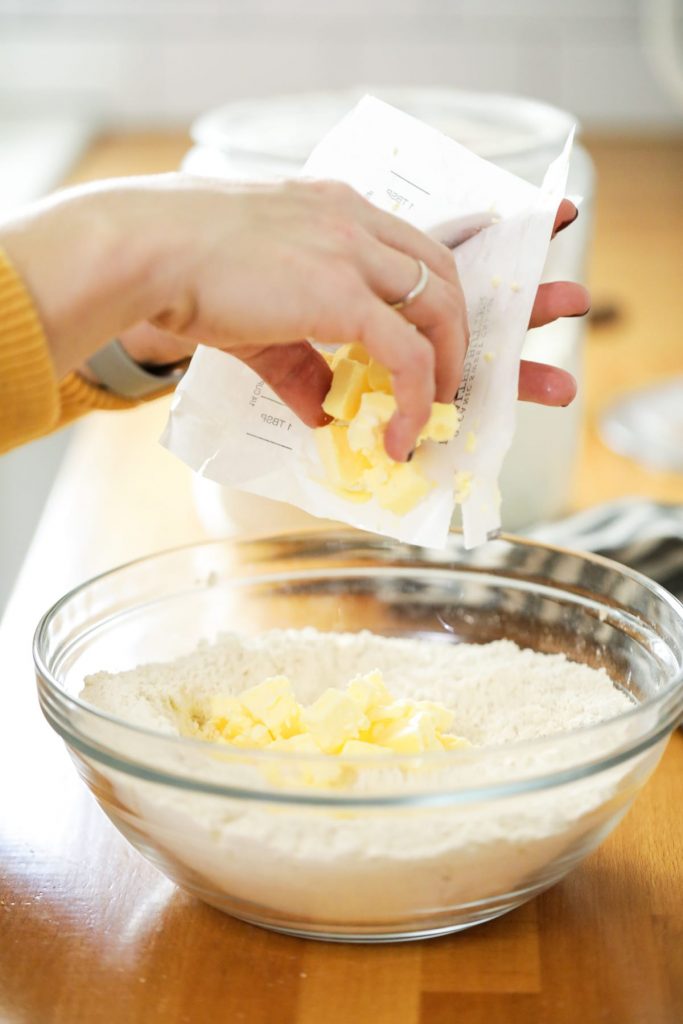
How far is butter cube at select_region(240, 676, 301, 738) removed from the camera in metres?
0.74

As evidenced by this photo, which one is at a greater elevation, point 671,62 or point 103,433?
point 671,62

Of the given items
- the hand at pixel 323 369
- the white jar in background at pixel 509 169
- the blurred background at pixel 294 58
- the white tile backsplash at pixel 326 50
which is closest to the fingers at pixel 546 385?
the hand at pixel 323 369

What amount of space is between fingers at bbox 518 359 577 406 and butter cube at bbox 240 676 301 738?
25 centimetres

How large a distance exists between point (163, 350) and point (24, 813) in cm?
37

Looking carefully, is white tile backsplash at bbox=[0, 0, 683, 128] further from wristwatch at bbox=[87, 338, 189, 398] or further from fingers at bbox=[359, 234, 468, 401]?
fingers at bbox=[359, 234, 468, 401]

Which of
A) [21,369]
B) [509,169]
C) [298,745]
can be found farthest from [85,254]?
[509,169]

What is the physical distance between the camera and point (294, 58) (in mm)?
2670

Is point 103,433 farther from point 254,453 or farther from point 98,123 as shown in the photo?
point 98,123

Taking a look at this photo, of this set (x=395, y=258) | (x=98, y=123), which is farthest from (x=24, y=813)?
(x=98, y=123)

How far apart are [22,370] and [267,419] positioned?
20 centimetres

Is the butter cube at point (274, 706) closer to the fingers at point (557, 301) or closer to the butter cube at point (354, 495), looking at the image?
the butter cube at point (354, 495)

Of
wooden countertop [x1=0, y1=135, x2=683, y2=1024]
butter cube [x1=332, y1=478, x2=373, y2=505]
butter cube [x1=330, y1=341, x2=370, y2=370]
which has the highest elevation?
butter cube [x1=330, y1=341, x2=370, y2=370]

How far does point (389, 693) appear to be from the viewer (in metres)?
0.81

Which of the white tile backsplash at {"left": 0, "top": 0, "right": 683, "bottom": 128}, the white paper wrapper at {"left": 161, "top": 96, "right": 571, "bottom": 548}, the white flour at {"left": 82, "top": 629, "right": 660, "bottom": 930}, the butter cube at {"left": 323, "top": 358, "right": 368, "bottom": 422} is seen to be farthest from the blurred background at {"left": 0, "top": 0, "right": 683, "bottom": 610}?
the white flour at {"left": 82, "top": 629, "right": 660, "bottom": 930}
